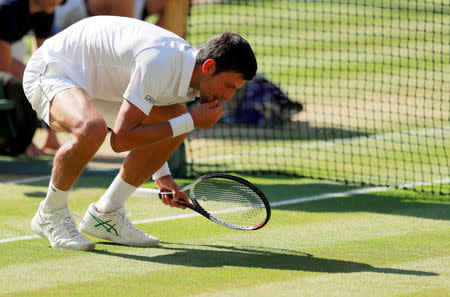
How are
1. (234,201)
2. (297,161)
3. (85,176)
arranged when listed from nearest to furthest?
1. (234,201)
2. (85,176)
3. (297,161)

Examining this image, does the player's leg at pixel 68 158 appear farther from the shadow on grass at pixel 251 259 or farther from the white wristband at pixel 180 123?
the white wristband at pixel 180 123

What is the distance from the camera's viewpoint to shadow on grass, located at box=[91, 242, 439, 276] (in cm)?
493

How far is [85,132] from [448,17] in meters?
16.0

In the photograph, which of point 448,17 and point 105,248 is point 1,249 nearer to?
point 105,248

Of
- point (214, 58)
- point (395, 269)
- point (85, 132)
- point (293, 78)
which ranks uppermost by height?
point (214, 58)

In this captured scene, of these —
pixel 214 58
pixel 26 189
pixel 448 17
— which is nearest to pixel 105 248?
pixel 214 58

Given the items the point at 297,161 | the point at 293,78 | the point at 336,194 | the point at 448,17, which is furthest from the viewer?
the point at 448,17

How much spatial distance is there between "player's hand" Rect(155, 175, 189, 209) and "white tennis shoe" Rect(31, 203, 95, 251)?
55cm

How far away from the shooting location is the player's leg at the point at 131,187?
5.39 meters

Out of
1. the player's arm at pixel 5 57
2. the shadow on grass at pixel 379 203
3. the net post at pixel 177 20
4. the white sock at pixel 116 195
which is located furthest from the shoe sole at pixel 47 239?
the player's arm at pixel 5 57

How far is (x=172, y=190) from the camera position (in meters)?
5.40

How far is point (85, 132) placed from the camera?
4910 mm

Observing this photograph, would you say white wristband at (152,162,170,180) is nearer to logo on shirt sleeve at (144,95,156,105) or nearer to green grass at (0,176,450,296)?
green grass at (0,176,450,296)

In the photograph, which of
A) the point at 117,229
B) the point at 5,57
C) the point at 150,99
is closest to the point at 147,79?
the point at 150,99
